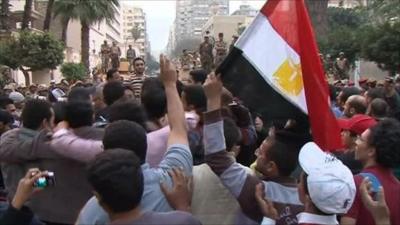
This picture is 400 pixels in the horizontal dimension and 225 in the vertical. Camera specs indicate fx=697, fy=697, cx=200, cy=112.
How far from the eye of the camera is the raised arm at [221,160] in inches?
141

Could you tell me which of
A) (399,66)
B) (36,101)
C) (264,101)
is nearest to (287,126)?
(264,101)

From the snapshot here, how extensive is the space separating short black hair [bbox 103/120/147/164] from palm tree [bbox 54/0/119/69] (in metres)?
38.9

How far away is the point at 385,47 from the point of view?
25.0 metres

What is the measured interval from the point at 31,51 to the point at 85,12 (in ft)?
32.9

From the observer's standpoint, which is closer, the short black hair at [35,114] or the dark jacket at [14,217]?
the dark jacket at [14,217]

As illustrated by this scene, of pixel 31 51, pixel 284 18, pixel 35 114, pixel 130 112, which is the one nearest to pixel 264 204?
pixel 284 18

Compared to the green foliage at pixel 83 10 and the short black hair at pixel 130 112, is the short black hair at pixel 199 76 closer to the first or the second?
the short black hair at pixel 130 112

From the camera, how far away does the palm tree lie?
4159cm

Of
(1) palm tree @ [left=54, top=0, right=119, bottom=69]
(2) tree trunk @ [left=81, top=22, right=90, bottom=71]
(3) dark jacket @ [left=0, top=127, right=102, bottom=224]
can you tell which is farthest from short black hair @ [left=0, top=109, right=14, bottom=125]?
(2) tree trunk @ [left=81, top=22, right=90, bottom=71]

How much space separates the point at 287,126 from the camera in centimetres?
412

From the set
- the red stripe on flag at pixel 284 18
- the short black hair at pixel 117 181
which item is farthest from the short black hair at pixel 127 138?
the red stripe on flag at pixel 284 18

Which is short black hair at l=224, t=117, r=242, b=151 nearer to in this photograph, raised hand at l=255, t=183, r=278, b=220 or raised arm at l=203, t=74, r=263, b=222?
raised arm at l=203, t=74, r=263, b=222

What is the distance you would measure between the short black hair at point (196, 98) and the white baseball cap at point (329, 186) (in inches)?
72.1

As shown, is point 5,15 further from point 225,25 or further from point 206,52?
point 225,25
